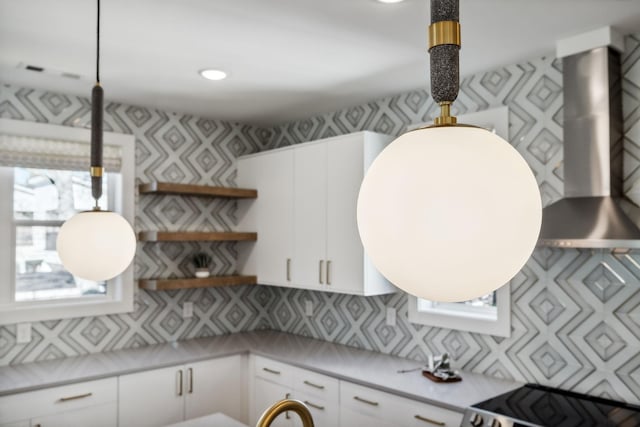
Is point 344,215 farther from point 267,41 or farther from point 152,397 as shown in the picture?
point 152,397

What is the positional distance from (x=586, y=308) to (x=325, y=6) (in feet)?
6.15

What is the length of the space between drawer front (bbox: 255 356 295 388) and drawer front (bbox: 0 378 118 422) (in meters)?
0.94

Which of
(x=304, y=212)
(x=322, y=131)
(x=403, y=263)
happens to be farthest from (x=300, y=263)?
(x=403, y=263)

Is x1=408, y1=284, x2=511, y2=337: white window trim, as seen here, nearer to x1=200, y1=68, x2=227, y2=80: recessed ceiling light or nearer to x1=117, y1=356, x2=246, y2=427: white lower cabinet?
x1=117, y1=356, x2=246, y2=427: white lower cabinet

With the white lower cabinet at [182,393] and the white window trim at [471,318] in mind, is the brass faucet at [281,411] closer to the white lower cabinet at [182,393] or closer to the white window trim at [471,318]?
the white window trim at [471,318]

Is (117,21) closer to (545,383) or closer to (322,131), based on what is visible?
(322,131)

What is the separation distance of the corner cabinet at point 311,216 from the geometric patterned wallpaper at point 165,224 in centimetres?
24

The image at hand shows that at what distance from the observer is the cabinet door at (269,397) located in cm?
332

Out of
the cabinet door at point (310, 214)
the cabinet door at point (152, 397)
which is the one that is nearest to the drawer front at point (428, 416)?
the cabinet door at point (310, 214)

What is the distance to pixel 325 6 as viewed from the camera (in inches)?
81.7

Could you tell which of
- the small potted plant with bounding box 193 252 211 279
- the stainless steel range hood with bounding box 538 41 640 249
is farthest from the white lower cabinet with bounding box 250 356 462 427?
the stainless steel range hood with bounding box 538 41 640 249

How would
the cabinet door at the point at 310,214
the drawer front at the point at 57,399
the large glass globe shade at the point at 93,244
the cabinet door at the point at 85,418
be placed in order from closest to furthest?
the large glass globe shade at the point at 93,244 → the drawer front at the point at 57,399 → the cabinet door at the point at 85,418 → the cabinet door at the point at 310,214

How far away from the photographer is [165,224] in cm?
381

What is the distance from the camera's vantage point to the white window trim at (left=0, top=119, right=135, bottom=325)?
10.2 feet
